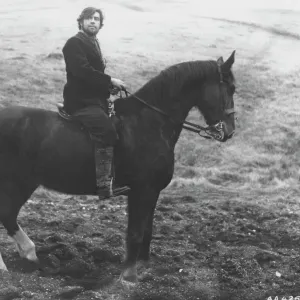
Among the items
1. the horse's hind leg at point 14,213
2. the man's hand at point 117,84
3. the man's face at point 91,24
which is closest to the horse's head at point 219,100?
the man's hand at point 117,84

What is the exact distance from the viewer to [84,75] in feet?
20.3

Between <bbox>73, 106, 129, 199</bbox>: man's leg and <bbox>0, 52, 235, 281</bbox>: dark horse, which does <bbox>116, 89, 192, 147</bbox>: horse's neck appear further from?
<bbox>73, 106, 129, 199</bbox>: man's leg

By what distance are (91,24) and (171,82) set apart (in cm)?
121

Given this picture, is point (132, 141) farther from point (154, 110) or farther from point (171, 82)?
point (171, 82)

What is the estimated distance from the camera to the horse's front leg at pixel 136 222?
6613 millimetres

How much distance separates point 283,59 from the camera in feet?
112

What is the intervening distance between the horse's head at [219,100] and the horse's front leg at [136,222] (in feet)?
3.79

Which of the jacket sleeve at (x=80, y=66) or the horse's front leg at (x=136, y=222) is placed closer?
the jacket sleeve at (x=80, y=66)

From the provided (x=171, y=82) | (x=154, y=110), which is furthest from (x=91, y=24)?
(x=154, y=110)

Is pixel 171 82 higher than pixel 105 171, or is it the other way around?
pixel 171 82

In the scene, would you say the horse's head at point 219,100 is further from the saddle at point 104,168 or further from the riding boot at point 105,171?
the riding boot at point 105,171

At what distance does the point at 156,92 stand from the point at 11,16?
36.9 m

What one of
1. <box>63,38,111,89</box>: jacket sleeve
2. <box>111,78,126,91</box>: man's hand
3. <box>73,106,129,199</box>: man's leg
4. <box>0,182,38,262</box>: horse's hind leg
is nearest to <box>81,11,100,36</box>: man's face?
<box>63,38,111,89</box>: jacket sleeve

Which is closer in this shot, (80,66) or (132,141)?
(80,66)
